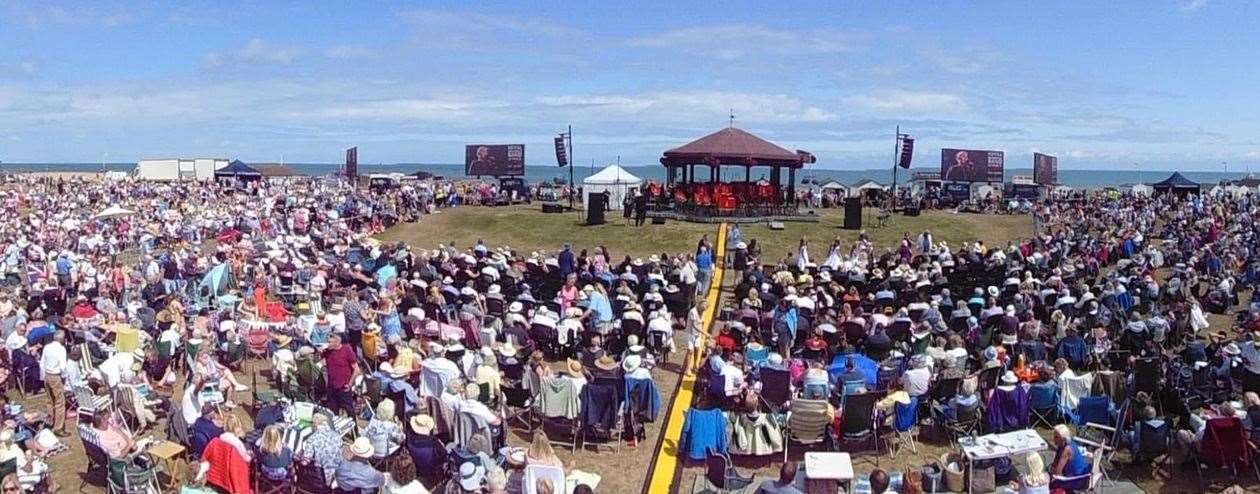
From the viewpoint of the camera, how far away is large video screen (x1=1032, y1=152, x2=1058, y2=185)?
208 feet

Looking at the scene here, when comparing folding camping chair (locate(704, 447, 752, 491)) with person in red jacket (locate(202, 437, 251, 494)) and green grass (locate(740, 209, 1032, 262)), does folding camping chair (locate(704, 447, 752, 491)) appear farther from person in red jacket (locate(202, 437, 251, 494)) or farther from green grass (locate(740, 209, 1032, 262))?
green grass (locate(740, 209, 1032, 262))

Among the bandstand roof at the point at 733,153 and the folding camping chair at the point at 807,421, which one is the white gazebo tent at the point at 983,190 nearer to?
the bandstand roof at the point at 733,153

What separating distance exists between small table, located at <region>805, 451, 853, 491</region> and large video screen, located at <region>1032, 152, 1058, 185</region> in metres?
59.9

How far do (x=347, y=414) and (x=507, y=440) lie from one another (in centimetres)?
186

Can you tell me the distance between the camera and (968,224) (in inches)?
1371

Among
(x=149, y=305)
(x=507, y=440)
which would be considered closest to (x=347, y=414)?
(x=507, y=440)

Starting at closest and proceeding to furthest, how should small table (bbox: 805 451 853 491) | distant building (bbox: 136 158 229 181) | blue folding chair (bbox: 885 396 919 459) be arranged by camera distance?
small table (bbox: 805 451 853 491) → blue folding chair (bbox: 885 396 919 459) → distant building (bbox: 136 158 229 181)

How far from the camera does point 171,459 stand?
934 centimetres

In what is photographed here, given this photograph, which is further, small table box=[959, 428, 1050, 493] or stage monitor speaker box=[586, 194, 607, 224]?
stage monitor speaker box=[586, 194, 607, 224]

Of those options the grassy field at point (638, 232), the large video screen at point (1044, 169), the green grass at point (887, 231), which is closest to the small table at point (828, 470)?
the green grass at point (887, 231)

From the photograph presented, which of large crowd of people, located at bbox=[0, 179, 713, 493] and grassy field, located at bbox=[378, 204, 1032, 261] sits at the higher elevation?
grassy field, located at bbox=[378, 204, 1032, 261]

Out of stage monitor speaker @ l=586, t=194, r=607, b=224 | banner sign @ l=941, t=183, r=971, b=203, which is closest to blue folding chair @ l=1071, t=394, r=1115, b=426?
stage monitor speaker @ l=586, t=194, r=607, b=224

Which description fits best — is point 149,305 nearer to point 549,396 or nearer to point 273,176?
point 549,396

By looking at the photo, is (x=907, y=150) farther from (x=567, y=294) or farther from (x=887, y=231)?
(x=567, y=294)
